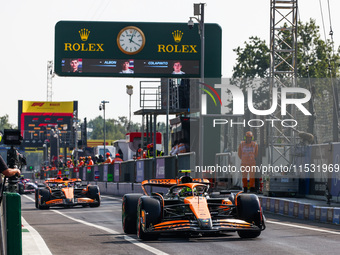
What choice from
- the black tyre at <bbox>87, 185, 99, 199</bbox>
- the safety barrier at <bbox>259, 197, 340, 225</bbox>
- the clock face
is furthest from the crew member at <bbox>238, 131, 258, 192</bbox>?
the clock face

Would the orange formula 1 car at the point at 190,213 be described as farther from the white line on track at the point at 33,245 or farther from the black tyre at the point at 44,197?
the black tyre at the point at 44,197

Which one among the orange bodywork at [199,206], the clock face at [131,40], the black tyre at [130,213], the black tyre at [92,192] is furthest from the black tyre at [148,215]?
the clock face at [131,40]

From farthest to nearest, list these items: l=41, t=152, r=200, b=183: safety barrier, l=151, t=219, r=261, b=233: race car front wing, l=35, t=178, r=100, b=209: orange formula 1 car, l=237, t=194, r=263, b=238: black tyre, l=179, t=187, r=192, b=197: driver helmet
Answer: l=41, t=152, r=200, b=183: safety barrier < l=35, t=178, r=100, b=209: orange formula 1 car < l=179, t=187, r=192, b=197: driver helmet < l=237, t=194, r=263, b=238: black tyre < l=151, t=219, r=261, b=233: race car front wing

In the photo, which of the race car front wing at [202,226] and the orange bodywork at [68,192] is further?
the orange bodywork at [68,192]

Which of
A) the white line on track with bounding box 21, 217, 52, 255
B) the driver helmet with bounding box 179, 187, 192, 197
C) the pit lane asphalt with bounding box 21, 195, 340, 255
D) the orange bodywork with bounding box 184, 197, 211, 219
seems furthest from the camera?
the driver helmet with bounding box 179, 187, 192, 197

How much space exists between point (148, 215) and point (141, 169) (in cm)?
2659

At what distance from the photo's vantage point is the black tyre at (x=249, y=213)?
47.3ft

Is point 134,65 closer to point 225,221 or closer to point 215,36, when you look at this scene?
point 215,36

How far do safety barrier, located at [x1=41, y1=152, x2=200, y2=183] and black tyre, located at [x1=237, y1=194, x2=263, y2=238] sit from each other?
16934 mm

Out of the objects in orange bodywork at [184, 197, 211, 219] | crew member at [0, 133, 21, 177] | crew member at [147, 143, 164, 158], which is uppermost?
crew member at [147, 143, 164, 158]

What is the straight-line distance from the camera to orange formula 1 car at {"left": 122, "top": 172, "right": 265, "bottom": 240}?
13.8 metres

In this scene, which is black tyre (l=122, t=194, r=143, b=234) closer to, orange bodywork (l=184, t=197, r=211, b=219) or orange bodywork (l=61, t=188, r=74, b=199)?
orange bodywork (l=184, t=197, r=211, b=219)

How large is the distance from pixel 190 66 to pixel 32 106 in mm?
81791

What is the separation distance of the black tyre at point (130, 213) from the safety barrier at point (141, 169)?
53.2ft
